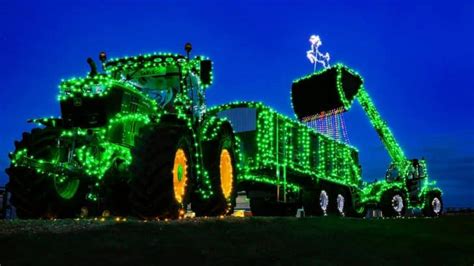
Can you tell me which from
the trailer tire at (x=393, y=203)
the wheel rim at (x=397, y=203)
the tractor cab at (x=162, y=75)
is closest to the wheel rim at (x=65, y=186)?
the tractor cab at (x=162, y=75)

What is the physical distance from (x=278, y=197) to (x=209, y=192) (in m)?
4.31

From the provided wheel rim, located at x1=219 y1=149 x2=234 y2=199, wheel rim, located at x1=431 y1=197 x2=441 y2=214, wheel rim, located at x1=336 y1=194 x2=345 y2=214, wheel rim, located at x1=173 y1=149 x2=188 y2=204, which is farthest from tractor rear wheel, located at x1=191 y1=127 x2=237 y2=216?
wheel rim, located at x1=431 y1=197 x2=441 y2=214

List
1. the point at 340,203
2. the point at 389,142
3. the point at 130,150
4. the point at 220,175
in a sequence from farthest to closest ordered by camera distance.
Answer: the point at 389,142 → the point at 340,203 → the point at 220,175 → the point at 130,150

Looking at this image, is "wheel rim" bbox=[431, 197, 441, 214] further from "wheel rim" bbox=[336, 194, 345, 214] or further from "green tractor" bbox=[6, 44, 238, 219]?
"green tractor" bbox=[6, 44, 238, 219]

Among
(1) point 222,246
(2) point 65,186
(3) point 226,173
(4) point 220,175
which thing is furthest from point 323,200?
(1) point 222,246

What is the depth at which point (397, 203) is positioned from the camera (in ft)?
66.4

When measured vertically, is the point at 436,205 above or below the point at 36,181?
above

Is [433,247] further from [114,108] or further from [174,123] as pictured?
[114,108]

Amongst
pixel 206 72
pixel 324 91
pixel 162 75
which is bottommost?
pixel 206 72

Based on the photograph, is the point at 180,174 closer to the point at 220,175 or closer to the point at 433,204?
the point at 220,175

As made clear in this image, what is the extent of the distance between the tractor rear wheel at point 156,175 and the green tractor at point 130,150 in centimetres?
2

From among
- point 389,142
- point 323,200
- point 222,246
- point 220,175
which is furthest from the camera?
point 389,142

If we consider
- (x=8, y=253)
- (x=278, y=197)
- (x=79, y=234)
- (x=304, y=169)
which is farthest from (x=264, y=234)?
(x=304, y=169)

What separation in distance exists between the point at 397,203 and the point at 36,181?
48.7 ft
